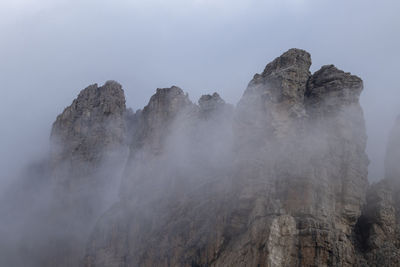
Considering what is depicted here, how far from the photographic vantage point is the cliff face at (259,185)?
68.2 m

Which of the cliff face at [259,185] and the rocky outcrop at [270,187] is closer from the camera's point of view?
the rocky outcrop at [270,187]

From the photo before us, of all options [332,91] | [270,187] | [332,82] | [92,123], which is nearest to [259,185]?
[270,187]

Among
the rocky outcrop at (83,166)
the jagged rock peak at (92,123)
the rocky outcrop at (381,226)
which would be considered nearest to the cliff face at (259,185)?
the rocky outcrop at (381,226)

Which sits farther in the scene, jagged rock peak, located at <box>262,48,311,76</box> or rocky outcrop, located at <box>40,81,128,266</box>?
rocky outcrop, located at <box>40,81,128,266</box>

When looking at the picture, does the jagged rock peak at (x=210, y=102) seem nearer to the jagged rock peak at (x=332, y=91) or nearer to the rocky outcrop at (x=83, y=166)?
the jagged rock peak at (x=332, y=91)

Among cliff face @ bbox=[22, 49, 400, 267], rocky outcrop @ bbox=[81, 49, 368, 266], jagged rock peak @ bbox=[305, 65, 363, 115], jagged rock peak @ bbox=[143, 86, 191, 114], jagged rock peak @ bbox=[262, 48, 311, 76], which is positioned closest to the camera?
rocky outcrop @ bbox=[81, 49, 368, 266]

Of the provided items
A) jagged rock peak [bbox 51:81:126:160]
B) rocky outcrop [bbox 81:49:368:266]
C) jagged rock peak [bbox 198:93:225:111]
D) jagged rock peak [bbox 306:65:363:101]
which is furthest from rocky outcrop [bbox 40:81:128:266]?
jagged rock peak [bbox 306:65:363:101]

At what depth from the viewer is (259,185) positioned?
73188 millimetres

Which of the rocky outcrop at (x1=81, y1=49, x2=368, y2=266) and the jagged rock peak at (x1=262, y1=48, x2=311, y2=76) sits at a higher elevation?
the jagged rock peak at (x1=262, y1=48, x2=311, y2=76)

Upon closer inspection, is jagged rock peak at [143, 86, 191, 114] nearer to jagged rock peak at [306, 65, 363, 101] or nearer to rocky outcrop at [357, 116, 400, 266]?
jagged rock peak at [306, 65, 363, 101]

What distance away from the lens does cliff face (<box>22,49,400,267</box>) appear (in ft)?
224

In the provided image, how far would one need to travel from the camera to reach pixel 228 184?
80375 millimetres

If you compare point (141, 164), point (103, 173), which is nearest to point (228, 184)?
point (141, 164)

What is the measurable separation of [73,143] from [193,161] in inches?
1554
